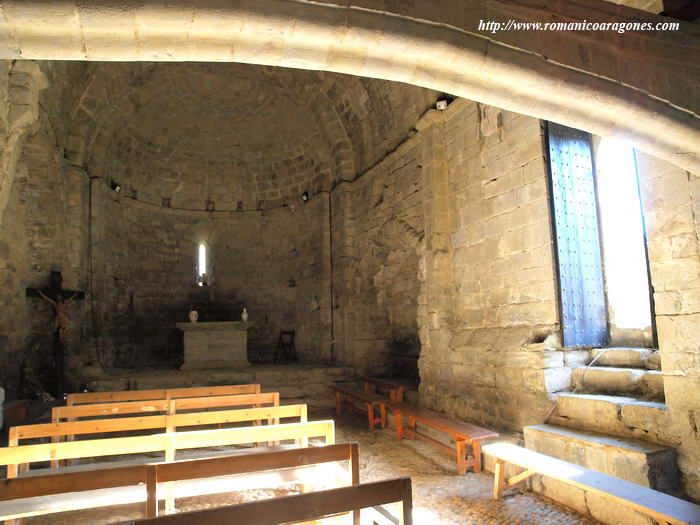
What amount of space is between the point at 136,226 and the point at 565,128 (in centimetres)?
829

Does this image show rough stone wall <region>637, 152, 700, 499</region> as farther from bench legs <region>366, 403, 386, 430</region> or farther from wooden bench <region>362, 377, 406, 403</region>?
wooden bench <region>362, 377, 406, 403</region>

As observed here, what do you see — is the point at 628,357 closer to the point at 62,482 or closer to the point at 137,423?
the point at 137,423

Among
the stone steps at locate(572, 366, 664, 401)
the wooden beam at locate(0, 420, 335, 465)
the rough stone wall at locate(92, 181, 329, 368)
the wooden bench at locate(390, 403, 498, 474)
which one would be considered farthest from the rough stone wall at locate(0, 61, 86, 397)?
the stone steps at locate(572, 366, 664, 401)

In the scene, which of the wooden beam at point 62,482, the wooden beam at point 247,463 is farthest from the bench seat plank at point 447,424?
the wooden beam at point 62,482

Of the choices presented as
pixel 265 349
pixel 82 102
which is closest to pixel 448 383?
pixel 265 349

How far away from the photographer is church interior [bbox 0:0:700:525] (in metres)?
2.03

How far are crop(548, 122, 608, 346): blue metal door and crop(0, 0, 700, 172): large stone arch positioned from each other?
6.86ft

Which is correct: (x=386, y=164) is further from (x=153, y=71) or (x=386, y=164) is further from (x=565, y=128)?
(x=153, y=71)

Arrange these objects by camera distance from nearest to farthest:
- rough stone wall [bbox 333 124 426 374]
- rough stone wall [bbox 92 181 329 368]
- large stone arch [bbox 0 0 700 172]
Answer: large stone arch [bbox 0 0 700 172], rough stone wall [bbox 333 124 426 374], rough stone wall [bbox 92 181 329 368]

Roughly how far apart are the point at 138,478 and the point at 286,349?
822 centimetres

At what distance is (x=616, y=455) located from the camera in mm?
3244

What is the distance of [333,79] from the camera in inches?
338

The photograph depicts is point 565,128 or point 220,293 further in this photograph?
point 220,293

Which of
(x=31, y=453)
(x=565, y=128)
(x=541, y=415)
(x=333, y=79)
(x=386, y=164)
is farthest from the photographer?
(x=333, y=79)
